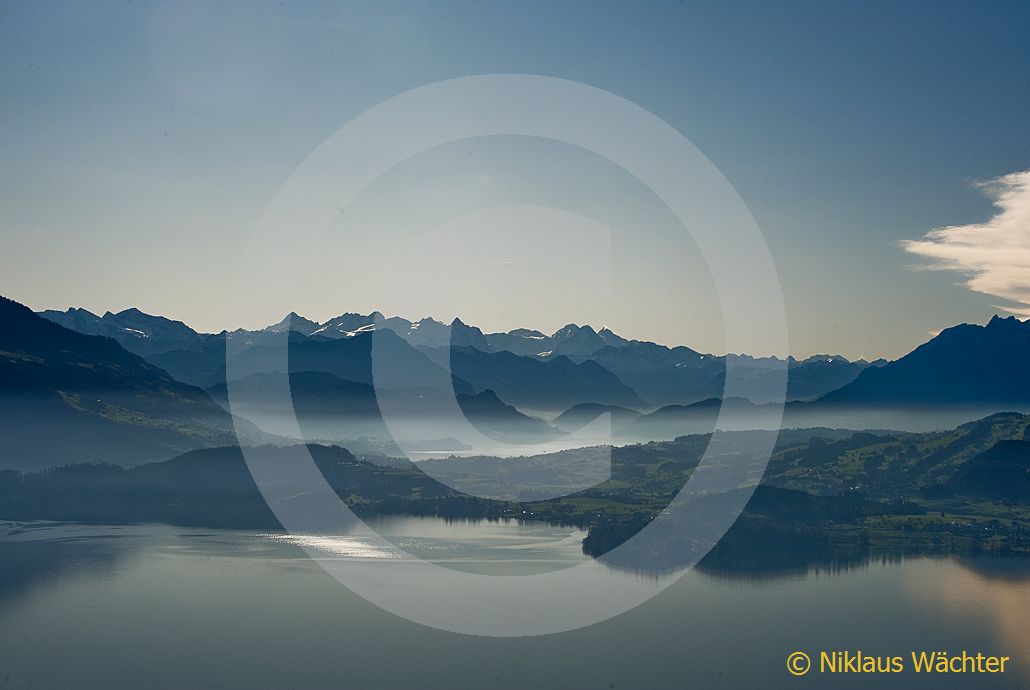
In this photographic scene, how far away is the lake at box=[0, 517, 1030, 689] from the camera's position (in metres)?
102

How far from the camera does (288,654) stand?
359 feet

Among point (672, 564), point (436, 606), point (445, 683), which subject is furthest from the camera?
point (672, 564)

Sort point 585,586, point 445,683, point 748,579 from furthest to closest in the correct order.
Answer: point 748,579, point 585,586, point 445,683

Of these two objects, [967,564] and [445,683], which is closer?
[445,683]

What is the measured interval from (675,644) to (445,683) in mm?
33993

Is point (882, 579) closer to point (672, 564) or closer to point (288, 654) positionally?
point (672, 564)

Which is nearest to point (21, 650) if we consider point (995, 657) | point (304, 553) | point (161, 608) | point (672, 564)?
point (161, 608)

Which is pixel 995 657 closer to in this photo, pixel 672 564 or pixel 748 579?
pixel 748 579

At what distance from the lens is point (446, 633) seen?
120 meters

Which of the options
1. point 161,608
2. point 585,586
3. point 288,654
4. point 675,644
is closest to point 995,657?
point 675,644

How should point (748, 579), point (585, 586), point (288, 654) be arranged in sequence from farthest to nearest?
point (748, 579), point (585, 586), point (288, 654)

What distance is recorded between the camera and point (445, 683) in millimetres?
98250

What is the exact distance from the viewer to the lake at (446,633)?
101625mm

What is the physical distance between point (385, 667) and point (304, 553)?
8815 cm
